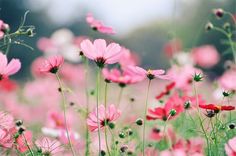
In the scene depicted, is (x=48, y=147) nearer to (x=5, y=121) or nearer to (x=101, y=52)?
(x=5, y=121)

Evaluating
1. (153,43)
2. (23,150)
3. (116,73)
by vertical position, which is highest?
(153,43)

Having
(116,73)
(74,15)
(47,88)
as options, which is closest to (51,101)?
(47,88)

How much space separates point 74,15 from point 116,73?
46.2 feet

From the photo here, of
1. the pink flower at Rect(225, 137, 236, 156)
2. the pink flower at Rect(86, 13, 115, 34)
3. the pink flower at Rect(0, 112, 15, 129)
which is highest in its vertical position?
the pink flower at Rect(86, 13, 115, 34)

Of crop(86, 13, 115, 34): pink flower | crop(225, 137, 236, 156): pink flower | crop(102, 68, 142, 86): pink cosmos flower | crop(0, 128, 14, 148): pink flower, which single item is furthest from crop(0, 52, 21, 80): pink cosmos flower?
crop(225, 137, 236, 156): pink flower

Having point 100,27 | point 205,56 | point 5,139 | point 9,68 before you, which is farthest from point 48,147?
point 205,56

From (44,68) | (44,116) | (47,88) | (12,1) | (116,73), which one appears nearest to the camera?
(44,68)

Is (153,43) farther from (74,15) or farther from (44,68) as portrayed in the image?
(44,68)

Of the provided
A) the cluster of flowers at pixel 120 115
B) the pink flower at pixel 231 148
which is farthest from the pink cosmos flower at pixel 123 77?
the pink flower at pixel 231 148

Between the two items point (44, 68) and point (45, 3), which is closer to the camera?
point (44, 68)

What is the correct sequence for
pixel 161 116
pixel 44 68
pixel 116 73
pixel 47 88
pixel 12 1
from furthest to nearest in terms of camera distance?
pixel 12 1 < pixel 47 88 < pixel 116 73 < pixel 161 116 < pixel 44 68

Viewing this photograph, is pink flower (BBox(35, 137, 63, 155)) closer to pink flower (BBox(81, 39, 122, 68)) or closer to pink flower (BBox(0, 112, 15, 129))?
pink flower (BBox(0, 112, 15, 129))

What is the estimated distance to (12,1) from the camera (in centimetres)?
1446

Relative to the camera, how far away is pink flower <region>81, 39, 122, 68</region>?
1.49m
